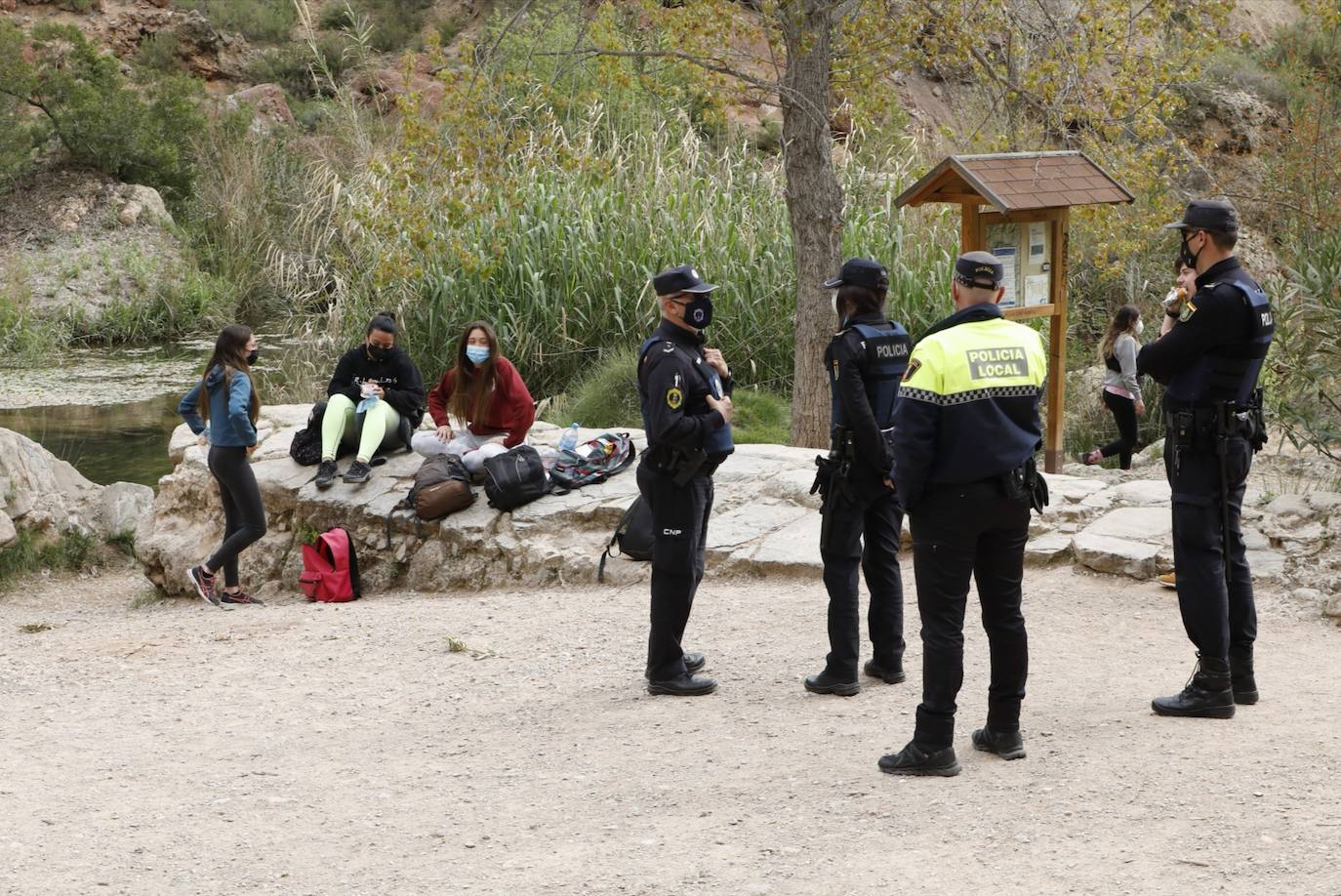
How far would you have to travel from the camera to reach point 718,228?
492 inches

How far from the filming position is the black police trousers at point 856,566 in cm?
521

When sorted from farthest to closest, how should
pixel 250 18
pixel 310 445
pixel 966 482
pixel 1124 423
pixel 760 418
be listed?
pixel 250 18, pixel 760 418, pixel 1124 423, pixel 310 445, pixel 966 482

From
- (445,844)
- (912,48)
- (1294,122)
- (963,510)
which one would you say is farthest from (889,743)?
(1294,122)

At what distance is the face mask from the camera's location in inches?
206

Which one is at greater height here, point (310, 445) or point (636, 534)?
point (310, 445)

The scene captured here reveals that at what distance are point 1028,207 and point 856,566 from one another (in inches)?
129

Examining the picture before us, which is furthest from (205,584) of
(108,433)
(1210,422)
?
(108,433)

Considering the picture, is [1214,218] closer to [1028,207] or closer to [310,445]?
[1028,207]

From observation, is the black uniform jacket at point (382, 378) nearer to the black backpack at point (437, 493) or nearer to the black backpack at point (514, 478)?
the black backpack at point (437, 493)

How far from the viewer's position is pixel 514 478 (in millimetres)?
8148

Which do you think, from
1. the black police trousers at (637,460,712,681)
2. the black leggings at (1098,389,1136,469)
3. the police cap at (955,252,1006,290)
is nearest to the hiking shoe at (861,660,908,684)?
the black police trousers at (637,460,712,681)

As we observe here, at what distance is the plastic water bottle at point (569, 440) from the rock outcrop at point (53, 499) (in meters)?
3.53

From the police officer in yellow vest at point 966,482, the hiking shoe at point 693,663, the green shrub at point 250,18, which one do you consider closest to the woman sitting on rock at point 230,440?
the hiking shoe at point 693,663

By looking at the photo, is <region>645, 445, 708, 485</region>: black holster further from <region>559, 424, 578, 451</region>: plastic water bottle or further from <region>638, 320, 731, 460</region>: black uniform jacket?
<region>559, 424, 578, 451</region>: plastic water bottle
